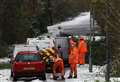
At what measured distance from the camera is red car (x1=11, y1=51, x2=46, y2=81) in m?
26.5

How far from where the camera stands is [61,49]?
36.8m

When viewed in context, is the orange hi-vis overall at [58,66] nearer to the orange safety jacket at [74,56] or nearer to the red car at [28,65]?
the orange safety jacket at [74,56]

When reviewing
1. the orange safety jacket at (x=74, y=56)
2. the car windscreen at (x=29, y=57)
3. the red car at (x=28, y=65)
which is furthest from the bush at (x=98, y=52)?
the car windscreen at (x=29, y=57)

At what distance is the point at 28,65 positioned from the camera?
86.9ft

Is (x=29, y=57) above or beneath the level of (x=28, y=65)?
above

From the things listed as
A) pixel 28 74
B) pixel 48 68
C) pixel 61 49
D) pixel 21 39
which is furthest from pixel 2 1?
pixel 28 74

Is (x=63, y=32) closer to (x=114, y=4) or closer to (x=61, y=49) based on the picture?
(x=61, y=49)

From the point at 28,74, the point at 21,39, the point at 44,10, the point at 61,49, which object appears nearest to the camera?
the point at 28,74

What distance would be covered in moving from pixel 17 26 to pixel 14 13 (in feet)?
5.83

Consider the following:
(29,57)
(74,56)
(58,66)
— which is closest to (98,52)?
(74,56)

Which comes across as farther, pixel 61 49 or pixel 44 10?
pixel 44 10

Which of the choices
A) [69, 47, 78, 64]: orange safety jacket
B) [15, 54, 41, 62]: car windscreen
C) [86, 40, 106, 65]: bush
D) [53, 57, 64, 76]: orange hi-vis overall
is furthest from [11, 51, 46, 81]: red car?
[86, 40, 106, 65]: bush

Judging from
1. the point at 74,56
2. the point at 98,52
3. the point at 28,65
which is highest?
the point at 74,56

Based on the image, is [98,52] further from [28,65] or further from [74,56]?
[28,65]
